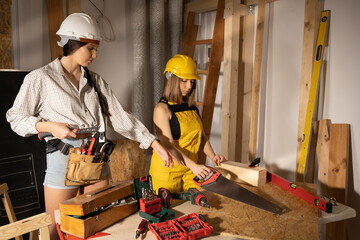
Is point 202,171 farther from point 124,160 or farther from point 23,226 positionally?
point 124,160

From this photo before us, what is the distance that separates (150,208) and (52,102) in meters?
0.84

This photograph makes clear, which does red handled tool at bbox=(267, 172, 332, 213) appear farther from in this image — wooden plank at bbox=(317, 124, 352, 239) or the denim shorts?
the denim shorts

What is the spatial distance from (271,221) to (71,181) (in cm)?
116

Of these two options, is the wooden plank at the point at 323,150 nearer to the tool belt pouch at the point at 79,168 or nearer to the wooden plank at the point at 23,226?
the tool belt pouch at the point at 79,168

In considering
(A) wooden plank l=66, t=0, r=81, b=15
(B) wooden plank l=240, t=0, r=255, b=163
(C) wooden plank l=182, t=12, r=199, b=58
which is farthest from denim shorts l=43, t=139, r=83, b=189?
(C) wooden plank l=182, t=12, r=199, b=58

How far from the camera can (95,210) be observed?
1.49 metres

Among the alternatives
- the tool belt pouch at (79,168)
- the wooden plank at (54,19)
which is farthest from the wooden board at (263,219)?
the wooden plank at (54,19)

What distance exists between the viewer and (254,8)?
345 centimetres

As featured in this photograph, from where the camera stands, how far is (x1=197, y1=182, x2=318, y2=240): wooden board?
147cm

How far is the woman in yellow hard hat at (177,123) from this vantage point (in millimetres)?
2324

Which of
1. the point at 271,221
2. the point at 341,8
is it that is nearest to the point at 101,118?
the point at 271,221

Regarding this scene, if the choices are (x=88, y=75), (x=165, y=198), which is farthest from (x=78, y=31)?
(x=165, y=198)

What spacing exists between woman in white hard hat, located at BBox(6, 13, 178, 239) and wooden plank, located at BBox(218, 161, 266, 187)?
0.51 m

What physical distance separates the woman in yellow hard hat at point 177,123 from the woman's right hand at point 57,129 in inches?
33.1
